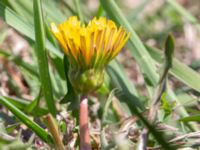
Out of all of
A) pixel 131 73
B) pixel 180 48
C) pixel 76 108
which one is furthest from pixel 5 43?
pixel 76 108

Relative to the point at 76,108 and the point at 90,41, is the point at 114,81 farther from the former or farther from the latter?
the point at 90,41

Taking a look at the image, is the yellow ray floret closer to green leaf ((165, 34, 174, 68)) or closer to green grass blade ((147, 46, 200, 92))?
green leaf ((165, 34, 174, 68))

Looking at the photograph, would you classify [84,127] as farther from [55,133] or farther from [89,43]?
[89,43]

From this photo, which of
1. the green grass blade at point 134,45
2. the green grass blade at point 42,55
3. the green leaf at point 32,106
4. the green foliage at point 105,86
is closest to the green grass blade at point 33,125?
the green foliage at point 105,86

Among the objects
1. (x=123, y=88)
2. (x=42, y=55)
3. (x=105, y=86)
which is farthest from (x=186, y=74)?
(x=42, y=55)

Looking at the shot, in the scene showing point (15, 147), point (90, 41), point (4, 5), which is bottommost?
point (15, 147)


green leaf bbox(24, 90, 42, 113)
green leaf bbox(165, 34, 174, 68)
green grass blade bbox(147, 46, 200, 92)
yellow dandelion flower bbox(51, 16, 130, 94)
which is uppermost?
yellow dandelion flower bbox(51, 16, 130, 94)

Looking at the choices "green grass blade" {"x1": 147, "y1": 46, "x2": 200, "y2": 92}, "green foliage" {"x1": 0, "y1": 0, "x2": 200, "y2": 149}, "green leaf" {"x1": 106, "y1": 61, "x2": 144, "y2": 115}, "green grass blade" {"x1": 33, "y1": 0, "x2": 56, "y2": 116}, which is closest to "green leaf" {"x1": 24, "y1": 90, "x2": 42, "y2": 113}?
"green foliage" {"x1": 0, "y1": 0, "x2": 200, "y2": 149}

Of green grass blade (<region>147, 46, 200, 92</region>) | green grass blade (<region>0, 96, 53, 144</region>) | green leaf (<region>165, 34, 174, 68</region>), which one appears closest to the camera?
green leaf (<region>165, 34, 174, 68</region>)
